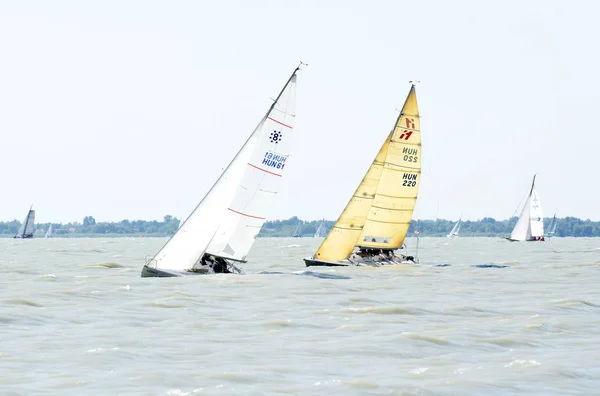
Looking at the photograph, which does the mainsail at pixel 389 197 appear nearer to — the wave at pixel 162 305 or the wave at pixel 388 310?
the wave at pixel 388 310

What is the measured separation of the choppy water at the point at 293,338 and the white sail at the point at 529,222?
116345 millimetres

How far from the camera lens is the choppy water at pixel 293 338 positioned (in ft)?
57.5

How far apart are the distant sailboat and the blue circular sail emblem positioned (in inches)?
4536

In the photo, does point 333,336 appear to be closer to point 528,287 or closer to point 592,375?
point 592,375

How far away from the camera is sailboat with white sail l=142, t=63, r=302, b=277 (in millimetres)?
41062

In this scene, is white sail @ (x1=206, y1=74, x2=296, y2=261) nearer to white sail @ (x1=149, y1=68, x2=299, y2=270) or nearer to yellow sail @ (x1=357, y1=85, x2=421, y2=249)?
white sail @ (x1=149, y1=68, x2=299, y2=270)

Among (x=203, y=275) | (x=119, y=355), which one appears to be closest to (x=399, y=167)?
(x=203, y=275)

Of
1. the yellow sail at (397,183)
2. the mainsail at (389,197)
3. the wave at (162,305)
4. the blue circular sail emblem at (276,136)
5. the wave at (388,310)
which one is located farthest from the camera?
the yellow sail at (397,183)

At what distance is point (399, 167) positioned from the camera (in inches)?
2197

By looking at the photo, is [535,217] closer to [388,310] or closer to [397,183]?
[397,183]

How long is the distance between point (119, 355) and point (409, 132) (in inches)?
1480

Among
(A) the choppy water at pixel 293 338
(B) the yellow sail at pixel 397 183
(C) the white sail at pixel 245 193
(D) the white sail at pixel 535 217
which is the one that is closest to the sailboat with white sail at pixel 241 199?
(C) the white sail at pixel 245 193

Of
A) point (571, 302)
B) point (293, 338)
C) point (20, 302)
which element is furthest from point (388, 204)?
point (293, 338)

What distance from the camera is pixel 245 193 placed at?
41.9 metres
